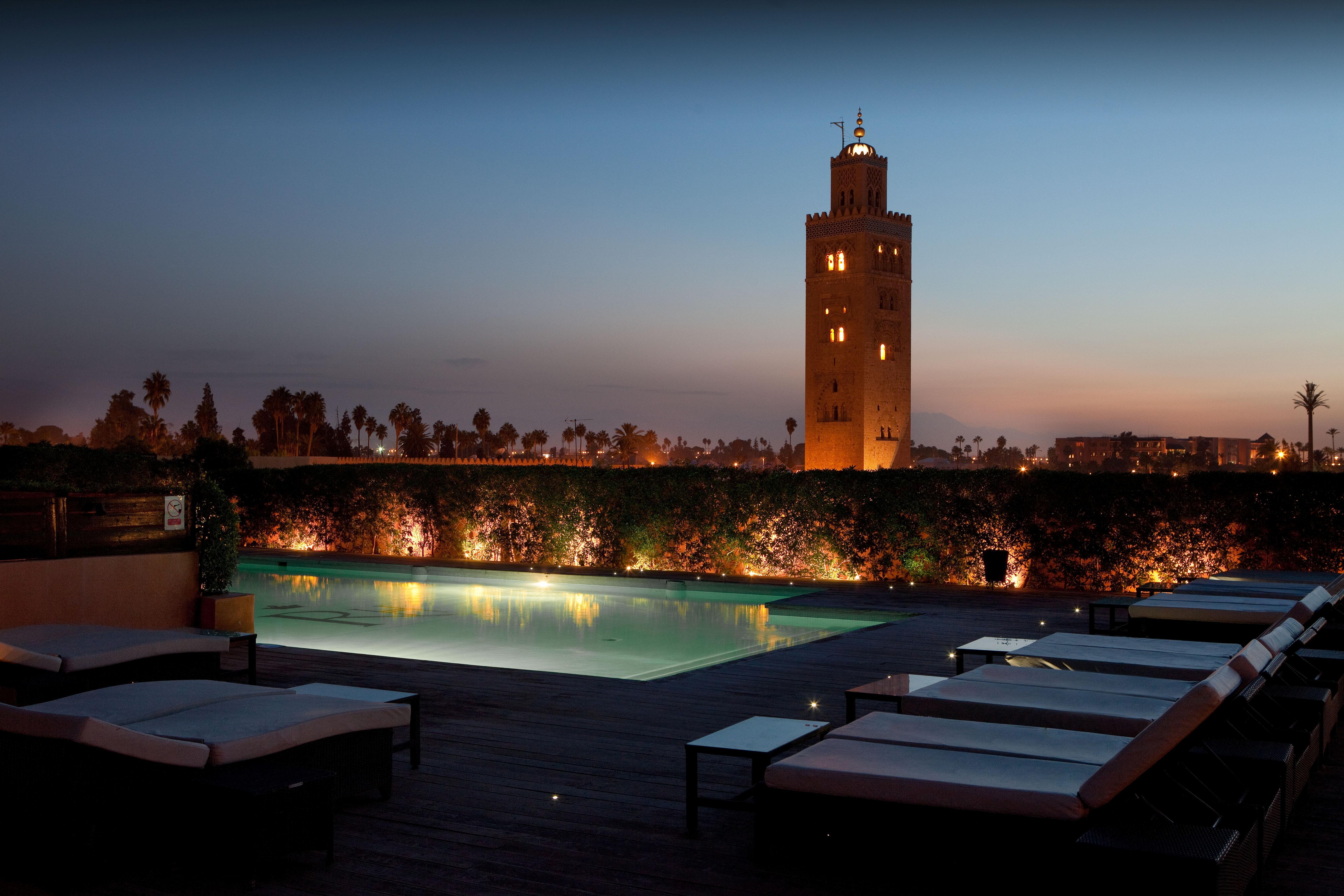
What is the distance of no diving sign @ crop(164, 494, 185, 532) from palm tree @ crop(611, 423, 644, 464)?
13982 centimetres

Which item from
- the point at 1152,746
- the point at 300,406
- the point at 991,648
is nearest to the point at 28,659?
the point at 1152,746

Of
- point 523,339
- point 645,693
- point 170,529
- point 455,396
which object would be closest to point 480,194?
point 523,339

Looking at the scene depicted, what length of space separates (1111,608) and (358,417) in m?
123

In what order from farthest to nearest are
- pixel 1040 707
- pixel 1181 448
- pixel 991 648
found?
1. pixel 1181 448
2. pixel 991 648
3. pixel 1040 707

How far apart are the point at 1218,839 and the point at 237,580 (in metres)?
16.6

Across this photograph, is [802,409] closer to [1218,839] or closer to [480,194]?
[480,194]

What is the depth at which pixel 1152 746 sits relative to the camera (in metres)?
3.30

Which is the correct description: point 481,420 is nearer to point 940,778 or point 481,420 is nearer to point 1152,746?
point 940,778

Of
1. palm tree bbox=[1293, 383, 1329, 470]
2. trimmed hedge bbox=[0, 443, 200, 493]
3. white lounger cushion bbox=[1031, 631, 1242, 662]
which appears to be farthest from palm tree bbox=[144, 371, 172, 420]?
white lounger cushion bbox=[1031, 631, 1242, 662]

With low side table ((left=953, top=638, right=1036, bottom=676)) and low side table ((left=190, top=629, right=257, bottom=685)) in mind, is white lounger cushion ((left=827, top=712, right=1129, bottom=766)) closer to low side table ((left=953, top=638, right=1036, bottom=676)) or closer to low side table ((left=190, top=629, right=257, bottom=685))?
low side table ((left=953, top=638, right=1036, bottom=676))

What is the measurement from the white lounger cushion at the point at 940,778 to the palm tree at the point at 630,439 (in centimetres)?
14482

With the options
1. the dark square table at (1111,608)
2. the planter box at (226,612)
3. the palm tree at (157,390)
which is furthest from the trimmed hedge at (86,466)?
the palm tree at (157,390)

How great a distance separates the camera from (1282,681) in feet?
17.3

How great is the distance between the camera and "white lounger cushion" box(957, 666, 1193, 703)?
4.99m
